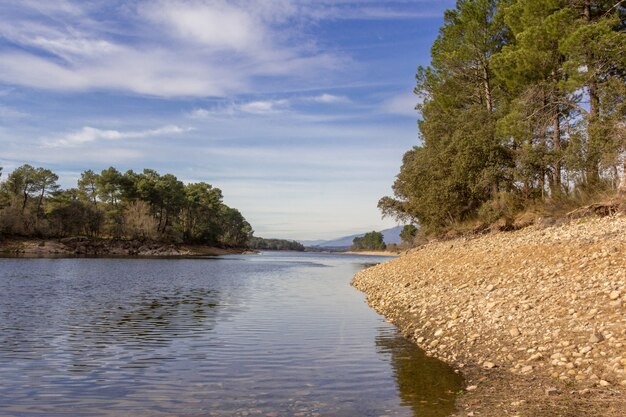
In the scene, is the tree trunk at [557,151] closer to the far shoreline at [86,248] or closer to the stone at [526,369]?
the stone at [526,369]

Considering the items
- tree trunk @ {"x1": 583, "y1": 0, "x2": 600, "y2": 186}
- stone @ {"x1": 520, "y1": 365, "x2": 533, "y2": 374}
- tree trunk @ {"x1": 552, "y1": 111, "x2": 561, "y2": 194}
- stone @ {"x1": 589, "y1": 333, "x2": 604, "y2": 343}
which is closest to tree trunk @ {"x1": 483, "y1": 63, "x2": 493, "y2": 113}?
tree trunk @ {"x1": 552, "y1": 111, "x2": 561, "y2": 194}

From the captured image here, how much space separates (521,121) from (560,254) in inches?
636

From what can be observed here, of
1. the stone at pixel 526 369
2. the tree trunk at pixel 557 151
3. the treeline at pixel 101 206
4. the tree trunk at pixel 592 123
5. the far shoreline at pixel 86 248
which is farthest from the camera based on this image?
the treeline at pixel 101 206

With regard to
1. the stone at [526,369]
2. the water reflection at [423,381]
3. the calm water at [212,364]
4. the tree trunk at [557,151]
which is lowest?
the calm water at [212,364]

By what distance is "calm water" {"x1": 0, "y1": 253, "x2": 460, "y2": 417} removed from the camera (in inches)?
345

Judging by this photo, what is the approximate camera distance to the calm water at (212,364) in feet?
28.8

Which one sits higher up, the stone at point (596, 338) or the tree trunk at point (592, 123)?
the tree trunk at point (592, 123)

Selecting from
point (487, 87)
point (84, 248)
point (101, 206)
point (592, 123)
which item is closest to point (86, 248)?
point (84, 248)

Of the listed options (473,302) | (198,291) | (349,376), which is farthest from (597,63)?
(198,291)

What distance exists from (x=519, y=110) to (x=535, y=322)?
23228 mm

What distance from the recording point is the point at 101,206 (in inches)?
4865

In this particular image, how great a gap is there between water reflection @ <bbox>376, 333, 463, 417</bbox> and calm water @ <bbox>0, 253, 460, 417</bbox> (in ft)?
0.09

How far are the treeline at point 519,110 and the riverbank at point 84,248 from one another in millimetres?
78419

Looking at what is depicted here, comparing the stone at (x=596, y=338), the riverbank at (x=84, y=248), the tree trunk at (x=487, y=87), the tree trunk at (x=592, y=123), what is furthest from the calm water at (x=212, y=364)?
the riverbank at (x=84, y=248)
